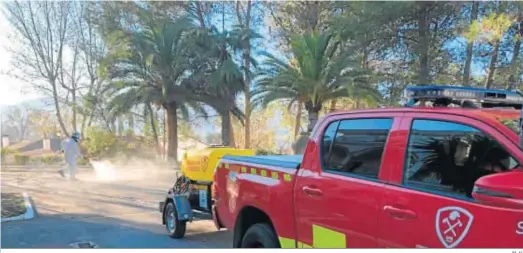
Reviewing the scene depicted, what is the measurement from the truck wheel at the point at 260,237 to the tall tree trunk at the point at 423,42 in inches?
596

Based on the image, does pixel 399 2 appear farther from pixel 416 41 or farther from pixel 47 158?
pixel 47 158

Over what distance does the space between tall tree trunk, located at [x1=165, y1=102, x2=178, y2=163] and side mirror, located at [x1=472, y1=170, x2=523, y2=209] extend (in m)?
21.0

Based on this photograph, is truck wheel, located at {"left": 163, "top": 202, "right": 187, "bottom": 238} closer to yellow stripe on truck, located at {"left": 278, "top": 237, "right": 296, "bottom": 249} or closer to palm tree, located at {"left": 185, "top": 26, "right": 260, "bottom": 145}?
yellow stripe on truck, located at {"left": 278, "top": 237, "right": 296, "bottom": 249}

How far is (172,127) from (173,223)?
1685 cm

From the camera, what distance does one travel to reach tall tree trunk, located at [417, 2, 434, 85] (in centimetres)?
1773

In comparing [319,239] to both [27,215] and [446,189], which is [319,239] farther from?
[27,215]

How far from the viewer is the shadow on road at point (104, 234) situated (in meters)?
6.67

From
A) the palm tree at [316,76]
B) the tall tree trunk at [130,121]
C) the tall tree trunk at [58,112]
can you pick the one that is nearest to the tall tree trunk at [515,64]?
the palm tree at [316,76]

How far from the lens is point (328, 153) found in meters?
3.63

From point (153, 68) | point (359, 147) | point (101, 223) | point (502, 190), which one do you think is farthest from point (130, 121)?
point (502, 190)

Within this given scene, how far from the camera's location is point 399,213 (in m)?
2.70

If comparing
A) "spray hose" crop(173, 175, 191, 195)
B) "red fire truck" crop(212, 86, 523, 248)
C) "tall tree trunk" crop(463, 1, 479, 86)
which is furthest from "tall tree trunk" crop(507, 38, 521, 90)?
"red fire truck" crop(212, 86, 523, 248)

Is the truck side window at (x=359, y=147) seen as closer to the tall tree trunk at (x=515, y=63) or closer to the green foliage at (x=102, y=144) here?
the tall tree trunk at (x=515, y=63)

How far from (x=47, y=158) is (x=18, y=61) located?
6.99 metres
